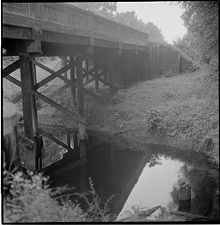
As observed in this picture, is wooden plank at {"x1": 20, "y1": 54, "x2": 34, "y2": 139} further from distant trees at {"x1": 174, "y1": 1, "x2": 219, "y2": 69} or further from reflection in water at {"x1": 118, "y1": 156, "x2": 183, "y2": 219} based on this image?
distant trees at {"x1": 174, "y1": 1, "x2": 219, "y2": 69}

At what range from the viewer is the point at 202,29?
25.7ft

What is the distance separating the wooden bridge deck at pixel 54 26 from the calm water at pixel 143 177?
9.71ft

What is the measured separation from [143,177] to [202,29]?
376 centimetres

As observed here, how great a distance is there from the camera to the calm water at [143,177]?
6234mm

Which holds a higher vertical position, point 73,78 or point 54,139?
point 73,78

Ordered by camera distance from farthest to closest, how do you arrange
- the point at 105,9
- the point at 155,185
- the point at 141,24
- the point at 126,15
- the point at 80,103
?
the point at 80,103
the point at 141,24
the point at 105,9
the point at 155,185
the point at 126,15


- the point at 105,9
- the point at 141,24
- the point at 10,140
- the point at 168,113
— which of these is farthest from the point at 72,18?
the point at 10,140

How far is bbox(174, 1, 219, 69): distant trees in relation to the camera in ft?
22.4

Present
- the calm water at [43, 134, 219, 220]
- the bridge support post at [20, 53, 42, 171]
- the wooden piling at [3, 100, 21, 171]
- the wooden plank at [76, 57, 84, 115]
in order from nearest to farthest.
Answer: the wooden piling at [3, 100, 21, 171] < the calm water at [43, 134, 219, 220] < the bridge support post at [20, 53, 42, 171] < the wooden plank at [76, 57, 84, 115]

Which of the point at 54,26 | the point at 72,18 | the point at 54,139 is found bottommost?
the point at 54,139

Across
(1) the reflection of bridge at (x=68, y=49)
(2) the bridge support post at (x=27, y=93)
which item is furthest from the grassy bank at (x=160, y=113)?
(2) the bridge support post at (x=27, y=93)

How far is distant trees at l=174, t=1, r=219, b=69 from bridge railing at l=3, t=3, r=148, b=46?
2.56 meters

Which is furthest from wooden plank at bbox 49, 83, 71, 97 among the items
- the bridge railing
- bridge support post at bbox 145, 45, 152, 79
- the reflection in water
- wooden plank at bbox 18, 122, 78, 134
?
the reflection in water

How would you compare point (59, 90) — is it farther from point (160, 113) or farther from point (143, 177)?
point (143, 177)
